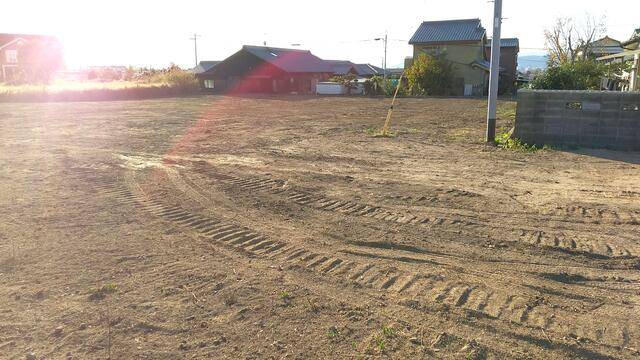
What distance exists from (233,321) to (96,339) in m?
0.90

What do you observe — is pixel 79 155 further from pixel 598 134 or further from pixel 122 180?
pixel 598 134

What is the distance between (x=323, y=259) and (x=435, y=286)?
1.11 m

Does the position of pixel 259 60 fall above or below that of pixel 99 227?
above

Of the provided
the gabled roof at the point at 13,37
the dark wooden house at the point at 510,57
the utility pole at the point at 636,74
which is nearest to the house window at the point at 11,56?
the gabled roof at the point at 13,37

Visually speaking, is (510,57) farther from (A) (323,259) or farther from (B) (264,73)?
(A) (323,259)

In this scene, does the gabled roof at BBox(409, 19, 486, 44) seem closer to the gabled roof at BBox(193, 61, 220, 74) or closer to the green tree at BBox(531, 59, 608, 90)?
the gabled roof at BBox(193, 61, 220, 74)

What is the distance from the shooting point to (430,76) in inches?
1551

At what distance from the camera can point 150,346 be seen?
313 cm

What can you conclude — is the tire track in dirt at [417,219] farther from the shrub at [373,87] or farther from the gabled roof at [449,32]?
the gabled roof at [449,32]

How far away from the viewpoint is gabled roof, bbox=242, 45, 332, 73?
47062mm

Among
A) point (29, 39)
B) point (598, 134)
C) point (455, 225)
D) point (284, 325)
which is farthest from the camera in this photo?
point (29, 39)

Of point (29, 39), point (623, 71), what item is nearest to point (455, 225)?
point (623, 71)

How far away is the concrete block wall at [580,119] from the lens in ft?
33.8

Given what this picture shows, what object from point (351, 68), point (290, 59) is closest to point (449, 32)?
point (290, 59)
